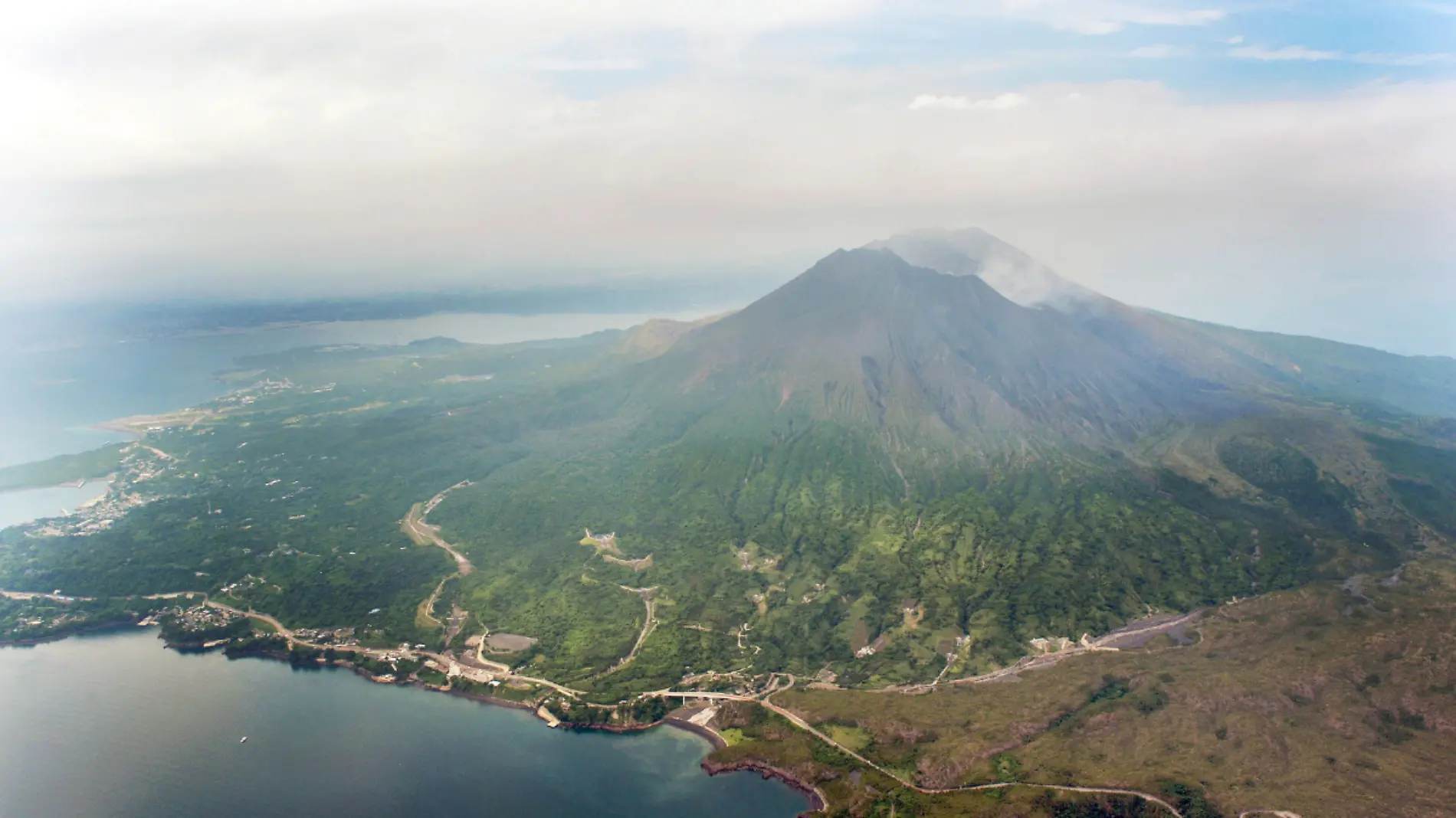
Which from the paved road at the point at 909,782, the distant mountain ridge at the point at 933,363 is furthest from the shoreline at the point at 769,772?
the distant mountain ridge at the point at 933,363

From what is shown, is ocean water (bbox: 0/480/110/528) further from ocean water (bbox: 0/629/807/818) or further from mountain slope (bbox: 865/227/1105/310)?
mountain slope (bbox: 865/227/1105/310)

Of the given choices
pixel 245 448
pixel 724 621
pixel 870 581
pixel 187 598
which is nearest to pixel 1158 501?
pixel 870 581

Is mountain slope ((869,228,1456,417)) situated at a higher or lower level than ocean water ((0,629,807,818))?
higher

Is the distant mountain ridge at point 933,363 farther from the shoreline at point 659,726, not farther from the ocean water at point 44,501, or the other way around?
the ocean water at point 44,501

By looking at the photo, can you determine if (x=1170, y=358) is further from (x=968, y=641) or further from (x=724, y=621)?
(x=724, y=621)

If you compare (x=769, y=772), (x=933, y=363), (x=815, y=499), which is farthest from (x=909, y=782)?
(x=933, y=363)

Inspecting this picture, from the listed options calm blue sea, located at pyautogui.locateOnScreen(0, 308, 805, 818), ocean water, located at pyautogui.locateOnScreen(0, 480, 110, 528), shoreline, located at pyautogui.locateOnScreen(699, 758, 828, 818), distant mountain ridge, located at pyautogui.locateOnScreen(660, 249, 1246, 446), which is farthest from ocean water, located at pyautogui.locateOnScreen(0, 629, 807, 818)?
distant mountain ridge, located at pyautogui.locateOnScreen(660, 249, 1246, 446)

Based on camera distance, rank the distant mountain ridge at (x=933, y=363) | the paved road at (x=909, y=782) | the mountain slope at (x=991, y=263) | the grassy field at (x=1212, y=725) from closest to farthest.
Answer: the grassy field at (x=1212, y=725), the paved road at (x=909, y=782), the distant mountain ridge at (x=933, y=363), the mountain slope at (x=991, y=263)
